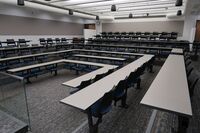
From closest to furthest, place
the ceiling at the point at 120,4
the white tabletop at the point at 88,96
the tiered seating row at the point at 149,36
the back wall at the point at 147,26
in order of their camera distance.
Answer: the white tabletop at the point at 88,96
the ceiling at the point at 120,4
the tiered seating row at the point at 149,36
the back wall at the point at 147,26

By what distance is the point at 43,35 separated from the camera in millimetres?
12062

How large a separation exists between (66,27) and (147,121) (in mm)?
13602

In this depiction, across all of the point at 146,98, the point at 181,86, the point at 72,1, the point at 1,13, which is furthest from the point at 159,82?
the point at 1,13

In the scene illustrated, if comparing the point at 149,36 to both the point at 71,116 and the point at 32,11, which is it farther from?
the point at 71,116

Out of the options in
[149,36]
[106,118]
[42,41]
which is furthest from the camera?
[149,36]

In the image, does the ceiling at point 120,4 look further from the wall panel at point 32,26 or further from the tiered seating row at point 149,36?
the wall panel at point 32,26

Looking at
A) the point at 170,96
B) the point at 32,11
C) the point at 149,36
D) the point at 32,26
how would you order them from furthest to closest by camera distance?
the point at 149,36
the point at 32,26
the point at 32,11
the point at 170,96

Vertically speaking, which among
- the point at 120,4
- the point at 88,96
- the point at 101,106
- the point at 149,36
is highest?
the point at 120,4

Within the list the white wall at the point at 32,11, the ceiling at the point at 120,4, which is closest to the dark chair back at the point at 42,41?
the white wall at the point at 32,11

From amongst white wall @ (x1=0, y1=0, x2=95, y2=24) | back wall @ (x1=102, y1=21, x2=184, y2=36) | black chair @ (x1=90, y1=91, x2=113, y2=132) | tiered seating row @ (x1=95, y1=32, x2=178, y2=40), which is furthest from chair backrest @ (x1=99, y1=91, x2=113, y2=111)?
back wall @ (x1=102, y1=21, x2=184, y2=36)

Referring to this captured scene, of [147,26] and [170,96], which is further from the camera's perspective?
[147,26]

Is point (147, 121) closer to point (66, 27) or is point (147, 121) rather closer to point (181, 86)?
point (181, 86)

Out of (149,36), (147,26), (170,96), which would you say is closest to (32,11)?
(149,36)

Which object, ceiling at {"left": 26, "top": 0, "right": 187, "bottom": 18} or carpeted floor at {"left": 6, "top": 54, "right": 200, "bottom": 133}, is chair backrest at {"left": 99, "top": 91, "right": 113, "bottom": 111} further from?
ceiling at {"left": 26, "top": 0, "right": 187, "bottom": 18}
